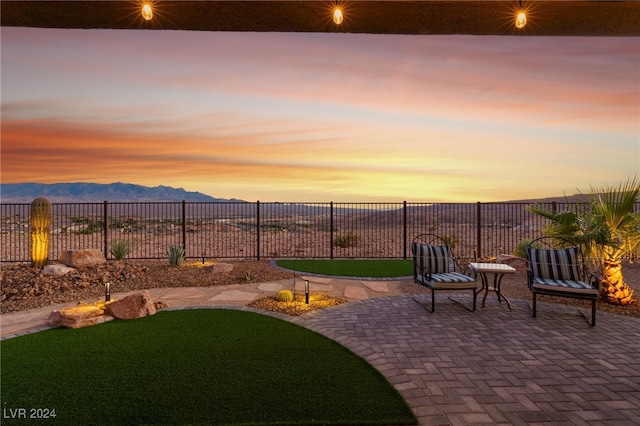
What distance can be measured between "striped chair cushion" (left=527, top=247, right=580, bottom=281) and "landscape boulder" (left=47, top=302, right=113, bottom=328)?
260 inches

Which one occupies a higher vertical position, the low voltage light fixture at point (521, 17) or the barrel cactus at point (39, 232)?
the low voltage light fixture at point (521, 17)

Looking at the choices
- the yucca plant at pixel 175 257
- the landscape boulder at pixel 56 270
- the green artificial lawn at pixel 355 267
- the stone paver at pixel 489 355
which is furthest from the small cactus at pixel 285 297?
the landscape boulder at pixel 56 270

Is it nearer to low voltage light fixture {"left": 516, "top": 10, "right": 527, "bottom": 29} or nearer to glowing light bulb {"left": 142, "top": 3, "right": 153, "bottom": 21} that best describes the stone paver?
low voltage light fixture {"left": 516, "top": 10, "right": 527, "bottom": 29}

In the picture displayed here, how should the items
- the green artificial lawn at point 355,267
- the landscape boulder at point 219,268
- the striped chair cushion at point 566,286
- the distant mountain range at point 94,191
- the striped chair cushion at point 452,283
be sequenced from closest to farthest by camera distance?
the striped chair cushion at point 566,286
the striped chair cushion at point 452,283
the landscape boulder at point 219,268
the green artificial lawn at point 355,267
the distant mountain range at point 94,191

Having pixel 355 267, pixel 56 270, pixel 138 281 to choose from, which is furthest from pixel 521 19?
pixel 56 270

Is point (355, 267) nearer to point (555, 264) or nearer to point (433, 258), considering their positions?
point (433, 258)

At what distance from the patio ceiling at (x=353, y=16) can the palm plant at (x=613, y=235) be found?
8.87 feet

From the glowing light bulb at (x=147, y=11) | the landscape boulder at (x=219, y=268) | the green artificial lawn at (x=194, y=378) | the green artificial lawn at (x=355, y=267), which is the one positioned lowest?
the green artificial lawn at (x=194, y=378)

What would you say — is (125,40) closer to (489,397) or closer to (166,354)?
(166,354)

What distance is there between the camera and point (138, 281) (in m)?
7.42

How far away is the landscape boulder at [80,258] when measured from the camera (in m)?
8.04

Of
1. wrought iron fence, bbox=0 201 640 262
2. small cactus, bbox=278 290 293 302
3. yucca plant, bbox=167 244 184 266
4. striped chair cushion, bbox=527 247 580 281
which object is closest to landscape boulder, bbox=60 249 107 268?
wrought iron fence, bbox=0 201 640 262

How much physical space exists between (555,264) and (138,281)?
26.2 ft

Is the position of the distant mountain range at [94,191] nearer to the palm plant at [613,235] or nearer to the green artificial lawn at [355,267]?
the green artificial lawn at [355,267]
